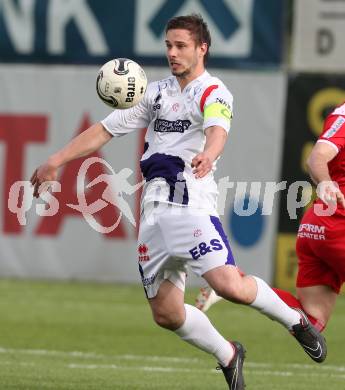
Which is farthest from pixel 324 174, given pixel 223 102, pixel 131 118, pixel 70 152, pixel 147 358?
pixel 147 358

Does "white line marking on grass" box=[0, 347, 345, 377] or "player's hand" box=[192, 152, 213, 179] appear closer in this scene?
"player's hand" box=[192, 152, 213, 179]

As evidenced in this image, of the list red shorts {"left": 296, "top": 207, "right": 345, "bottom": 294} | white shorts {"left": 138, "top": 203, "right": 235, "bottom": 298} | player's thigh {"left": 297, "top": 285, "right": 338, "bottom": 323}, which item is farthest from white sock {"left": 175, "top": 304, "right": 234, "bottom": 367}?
red shorts {"left": 296, "top": 207, "right": 345, "bottom": 294}

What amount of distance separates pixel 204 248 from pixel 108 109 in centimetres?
885

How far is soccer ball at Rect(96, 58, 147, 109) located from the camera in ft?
24.8

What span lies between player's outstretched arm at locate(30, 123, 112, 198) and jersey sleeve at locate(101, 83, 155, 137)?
57 millimetres

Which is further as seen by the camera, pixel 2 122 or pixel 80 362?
pixel 2 122

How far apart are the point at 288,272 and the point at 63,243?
3.03 meters

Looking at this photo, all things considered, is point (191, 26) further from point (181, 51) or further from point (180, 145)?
point (180, 145)

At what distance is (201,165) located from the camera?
22.7ft

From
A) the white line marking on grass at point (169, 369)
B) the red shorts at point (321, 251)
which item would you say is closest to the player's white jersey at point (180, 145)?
the red shorts at point (321, 251)

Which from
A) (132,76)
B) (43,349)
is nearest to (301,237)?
(132,76)

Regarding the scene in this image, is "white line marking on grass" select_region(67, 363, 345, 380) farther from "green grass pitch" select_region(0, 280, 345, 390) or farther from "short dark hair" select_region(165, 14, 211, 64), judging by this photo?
"short dark hair" select_region(165, 14, 211, 64)

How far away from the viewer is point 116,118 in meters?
7.95

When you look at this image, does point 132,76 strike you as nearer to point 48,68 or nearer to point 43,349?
point 43,349
